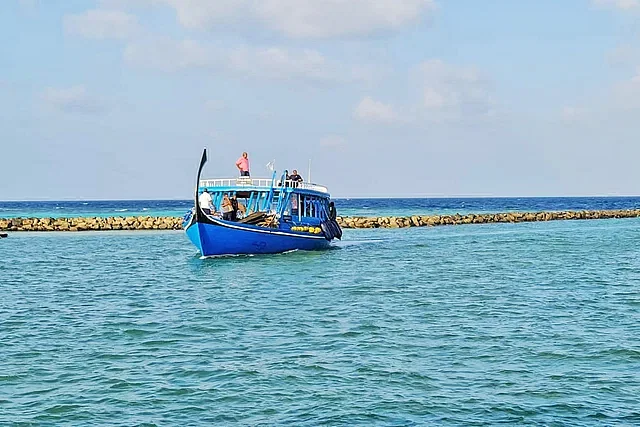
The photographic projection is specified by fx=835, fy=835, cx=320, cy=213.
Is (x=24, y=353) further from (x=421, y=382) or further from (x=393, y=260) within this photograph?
(x=393, y=260)

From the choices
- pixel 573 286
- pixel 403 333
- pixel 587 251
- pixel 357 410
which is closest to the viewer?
pixel 357 410

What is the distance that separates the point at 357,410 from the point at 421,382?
1928 millimetres

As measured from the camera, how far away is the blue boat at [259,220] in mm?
35844

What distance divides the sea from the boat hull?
7.58 ft

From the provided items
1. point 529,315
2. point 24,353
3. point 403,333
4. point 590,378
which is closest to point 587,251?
point 529,315

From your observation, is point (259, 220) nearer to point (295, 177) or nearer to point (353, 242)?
point (295, 177)

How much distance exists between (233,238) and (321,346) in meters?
19.8

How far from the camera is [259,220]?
37.0 metres

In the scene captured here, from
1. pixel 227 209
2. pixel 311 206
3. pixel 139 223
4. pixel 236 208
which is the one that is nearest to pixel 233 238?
pixel 227 209

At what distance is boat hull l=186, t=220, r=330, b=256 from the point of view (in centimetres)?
3572

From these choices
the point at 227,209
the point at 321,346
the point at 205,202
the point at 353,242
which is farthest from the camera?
the point at 353,242

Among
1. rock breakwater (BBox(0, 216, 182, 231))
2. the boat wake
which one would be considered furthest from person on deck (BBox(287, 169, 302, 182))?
rock breakwater (BBox(0, 216, 182, 231))

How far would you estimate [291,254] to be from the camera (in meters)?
39.0

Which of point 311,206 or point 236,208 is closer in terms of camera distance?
point 236,208
